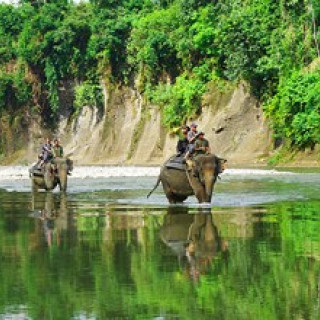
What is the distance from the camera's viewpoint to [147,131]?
8756 cm

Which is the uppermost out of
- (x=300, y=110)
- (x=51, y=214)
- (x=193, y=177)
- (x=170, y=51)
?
(x=170, y=51)

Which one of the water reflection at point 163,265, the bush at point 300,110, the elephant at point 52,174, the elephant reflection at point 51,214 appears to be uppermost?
the bush at point 300,110

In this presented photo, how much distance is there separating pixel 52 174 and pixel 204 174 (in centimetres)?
1433

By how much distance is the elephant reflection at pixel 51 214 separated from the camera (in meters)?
20.2

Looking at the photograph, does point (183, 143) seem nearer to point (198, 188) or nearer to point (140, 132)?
point (198, 188)

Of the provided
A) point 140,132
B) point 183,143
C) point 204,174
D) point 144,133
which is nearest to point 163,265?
point 204,174

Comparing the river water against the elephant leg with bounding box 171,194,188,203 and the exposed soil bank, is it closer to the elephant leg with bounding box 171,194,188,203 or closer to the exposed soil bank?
the elephant leg with bounding box 171,194,188,203

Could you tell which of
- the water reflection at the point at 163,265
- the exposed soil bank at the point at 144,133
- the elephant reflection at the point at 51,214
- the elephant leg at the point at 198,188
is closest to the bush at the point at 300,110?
the exposed soil bank at the point at 144,133

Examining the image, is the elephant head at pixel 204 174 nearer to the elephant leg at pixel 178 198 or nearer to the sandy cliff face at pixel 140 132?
the elephant leg at pixel 178 198

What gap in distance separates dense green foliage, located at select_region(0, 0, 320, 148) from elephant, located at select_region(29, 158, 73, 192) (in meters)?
23.7

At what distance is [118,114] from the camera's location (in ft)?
310

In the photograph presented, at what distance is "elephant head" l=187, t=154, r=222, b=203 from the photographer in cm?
2736

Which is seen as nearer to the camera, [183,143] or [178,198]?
[183,143]

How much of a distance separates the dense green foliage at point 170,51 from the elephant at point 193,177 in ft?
108
